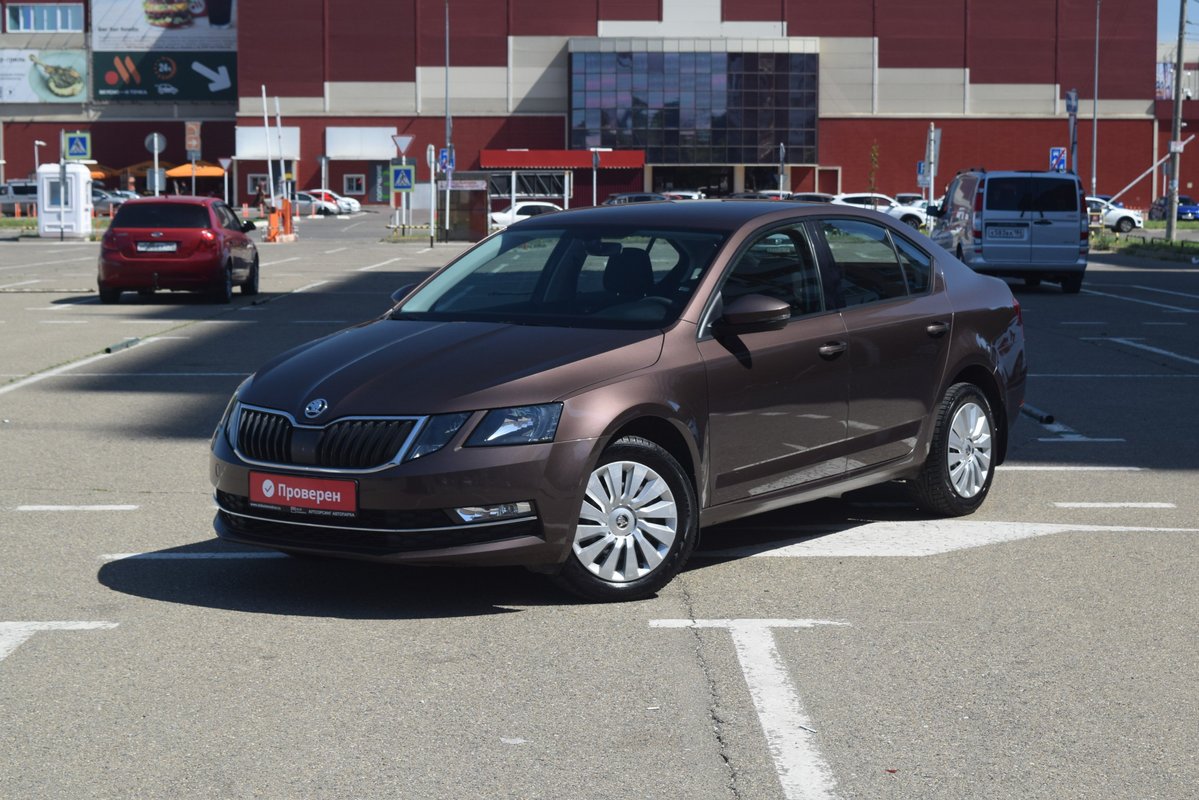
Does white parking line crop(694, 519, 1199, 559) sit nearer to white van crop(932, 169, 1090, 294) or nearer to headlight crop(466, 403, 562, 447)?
headlight crop(466, 403, 562, 447)

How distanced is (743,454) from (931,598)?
38.0 inches

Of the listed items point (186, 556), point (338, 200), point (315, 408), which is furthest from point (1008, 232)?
point (338, 200)

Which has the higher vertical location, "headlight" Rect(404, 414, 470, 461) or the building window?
the building window

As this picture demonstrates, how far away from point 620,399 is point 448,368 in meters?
0.66

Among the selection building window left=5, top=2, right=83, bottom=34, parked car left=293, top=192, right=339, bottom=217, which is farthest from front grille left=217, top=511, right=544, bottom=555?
building window left=5, top=2, right=83, bottom=34

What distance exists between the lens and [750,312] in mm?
6902

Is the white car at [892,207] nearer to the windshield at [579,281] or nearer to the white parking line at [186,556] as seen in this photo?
the windshield at [579,281]

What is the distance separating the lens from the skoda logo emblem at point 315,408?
6404mm

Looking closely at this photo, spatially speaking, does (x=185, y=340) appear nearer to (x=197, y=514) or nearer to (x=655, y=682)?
(x=197, y=514)

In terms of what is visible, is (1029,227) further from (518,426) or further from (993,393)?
(518,426)

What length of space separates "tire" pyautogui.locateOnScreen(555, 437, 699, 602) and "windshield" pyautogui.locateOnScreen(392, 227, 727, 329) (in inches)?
25.3

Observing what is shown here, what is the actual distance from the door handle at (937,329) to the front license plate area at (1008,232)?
20528 millimetres

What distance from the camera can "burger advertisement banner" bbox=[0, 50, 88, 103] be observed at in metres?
103

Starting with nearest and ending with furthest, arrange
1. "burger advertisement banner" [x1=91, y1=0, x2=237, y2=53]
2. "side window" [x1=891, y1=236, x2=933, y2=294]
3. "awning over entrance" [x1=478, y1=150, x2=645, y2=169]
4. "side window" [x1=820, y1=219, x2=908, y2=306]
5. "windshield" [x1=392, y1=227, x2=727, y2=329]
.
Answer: "windshield" [x1=392, y1=227, x2=727, y2=329] → "side window" [x1=820, y1=219, x2=908, y2=306] → "side window" [x1=891, y1=236, x2=933, y2=294] → "awning over entrance" [x1=478, y1=150, x2=645, y2=169] → "burger advertisement banner" [x1=91, y1=0, x2=237, y2=53]
